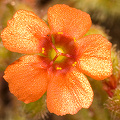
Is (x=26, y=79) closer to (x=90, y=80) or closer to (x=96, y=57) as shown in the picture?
(x=96, y=57)

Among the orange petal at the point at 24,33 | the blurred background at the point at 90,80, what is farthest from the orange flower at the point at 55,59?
the blurred background at the point at 90,80

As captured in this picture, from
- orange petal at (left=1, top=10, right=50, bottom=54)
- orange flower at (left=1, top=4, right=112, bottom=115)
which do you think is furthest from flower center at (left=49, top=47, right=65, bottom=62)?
orange petal at (left=1, top=10, right=50, bottom=54)

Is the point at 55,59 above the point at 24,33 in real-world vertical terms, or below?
below

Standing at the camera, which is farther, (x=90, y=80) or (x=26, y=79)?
(x=90, y=80)

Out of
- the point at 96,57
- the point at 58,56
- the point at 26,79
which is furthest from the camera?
the point at 58,56

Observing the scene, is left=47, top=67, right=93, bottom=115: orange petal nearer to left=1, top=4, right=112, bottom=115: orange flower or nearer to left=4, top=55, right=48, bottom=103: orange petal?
left=1, top=4, right=112, bottom=115: orange flower

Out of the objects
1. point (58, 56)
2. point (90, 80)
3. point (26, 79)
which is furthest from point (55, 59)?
point (90, 80)

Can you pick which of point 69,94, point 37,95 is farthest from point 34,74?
point 69,94
